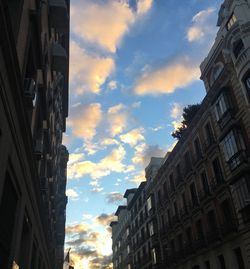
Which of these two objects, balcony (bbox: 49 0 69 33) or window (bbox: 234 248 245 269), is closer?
balcony (bbox: 49 0 69 33)

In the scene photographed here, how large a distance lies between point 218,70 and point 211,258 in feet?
52.0

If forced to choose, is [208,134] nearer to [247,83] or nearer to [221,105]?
[221,105]

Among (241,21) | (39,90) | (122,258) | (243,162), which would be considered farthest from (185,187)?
(122,258)

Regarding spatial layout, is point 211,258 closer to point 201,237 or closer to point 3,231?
point 201,237

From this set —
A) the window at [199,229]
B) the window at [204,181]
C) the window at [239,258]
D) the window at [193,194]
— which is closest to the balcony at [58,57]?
the window at [204,181]

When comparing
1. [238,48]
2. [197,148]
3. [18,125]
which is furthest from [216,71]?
[18,125]

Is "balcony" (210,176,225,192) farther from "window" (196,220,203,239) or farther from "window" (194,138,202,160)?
"window" (196,220,203,239)

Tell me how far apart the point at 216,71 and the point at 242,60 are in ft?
19.6

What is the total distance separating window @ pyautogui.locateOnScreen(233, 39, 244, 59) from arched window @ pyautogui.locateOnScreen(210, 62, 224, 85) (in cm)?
265

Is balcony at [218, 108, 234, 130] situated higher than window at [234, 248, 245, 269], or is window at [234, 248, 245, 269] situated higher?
balcony at [218, 108, 234, 130]

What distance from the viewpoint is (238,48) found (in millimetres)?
25672

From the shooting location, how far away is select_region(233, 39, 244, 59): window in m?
25.2

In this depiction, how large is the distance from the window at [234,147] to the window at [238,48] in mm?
5833

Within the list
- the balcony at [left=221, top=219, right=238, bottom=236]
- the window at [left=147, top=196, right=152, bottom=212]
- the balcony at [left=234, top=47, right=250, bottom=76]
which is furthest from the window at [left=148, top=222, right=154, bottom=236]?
the balcony at [left=234, top=47, right=250, bottom=76]
